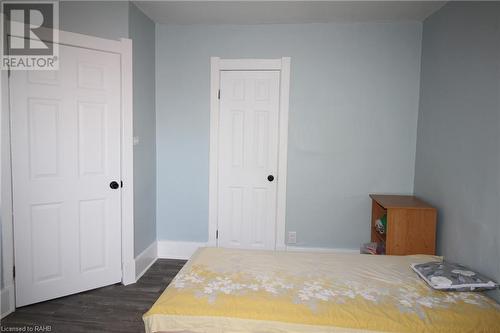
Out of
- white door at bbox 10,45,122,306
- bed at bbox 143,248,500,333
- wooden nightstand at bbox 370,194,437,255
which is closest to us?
bed at bbox 143,248,500,333

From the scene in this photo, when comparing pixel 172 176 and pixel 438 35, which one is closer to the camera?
pixel 438 35

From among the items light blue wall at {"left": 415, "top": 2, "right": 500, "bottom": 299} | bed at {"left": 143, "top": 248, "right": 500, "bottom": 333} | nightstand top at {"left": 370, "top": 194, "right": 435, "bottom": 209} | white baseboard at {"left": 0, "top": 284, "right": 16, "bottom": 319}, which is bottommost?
white baseboard at {"left": 0, "top": 284, "right": 16, "bottom": 319}

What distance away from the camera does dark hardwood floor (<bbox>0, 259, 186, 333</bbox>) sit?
2.21 metres

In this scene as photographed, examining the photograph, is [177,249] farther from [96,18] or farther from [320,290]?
[96,18]

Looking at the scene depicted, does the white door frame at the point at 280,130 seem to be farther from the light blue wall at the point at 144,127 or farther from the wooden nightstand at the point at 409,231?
the wooden nightstand at the point at 409,231

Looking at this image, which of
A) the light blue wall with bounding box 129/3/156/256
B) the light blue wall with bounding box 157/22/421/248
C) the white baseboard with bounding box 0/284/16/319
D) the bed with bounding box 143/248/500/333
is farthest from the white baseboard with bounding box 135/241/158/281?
the bed with bounding box 143/248/500/333

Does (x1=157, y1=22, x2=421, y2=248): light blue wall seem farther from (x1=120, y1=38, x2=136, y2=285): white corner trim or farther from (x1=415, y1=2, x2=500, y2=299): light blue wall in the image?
(x1=120, y1=38, x2=136, y2=285): white corner trim

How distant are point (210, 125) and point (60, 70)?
4.65ft

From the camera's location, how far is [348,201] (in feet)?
10.8

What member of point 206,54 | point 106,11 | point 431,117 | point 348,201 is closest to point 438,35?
point 431,117

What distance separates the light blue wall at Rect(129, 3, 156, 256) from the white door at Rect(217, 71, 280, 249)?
71 centimetres

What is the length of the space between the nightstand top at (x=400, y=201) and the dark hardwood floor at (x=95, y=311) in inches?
83.5

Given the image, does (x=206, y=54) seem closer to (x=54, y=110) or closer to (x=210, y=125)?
(x=210, y=125)

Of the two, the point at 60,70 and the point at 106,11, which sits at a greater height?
the point at 106,11
